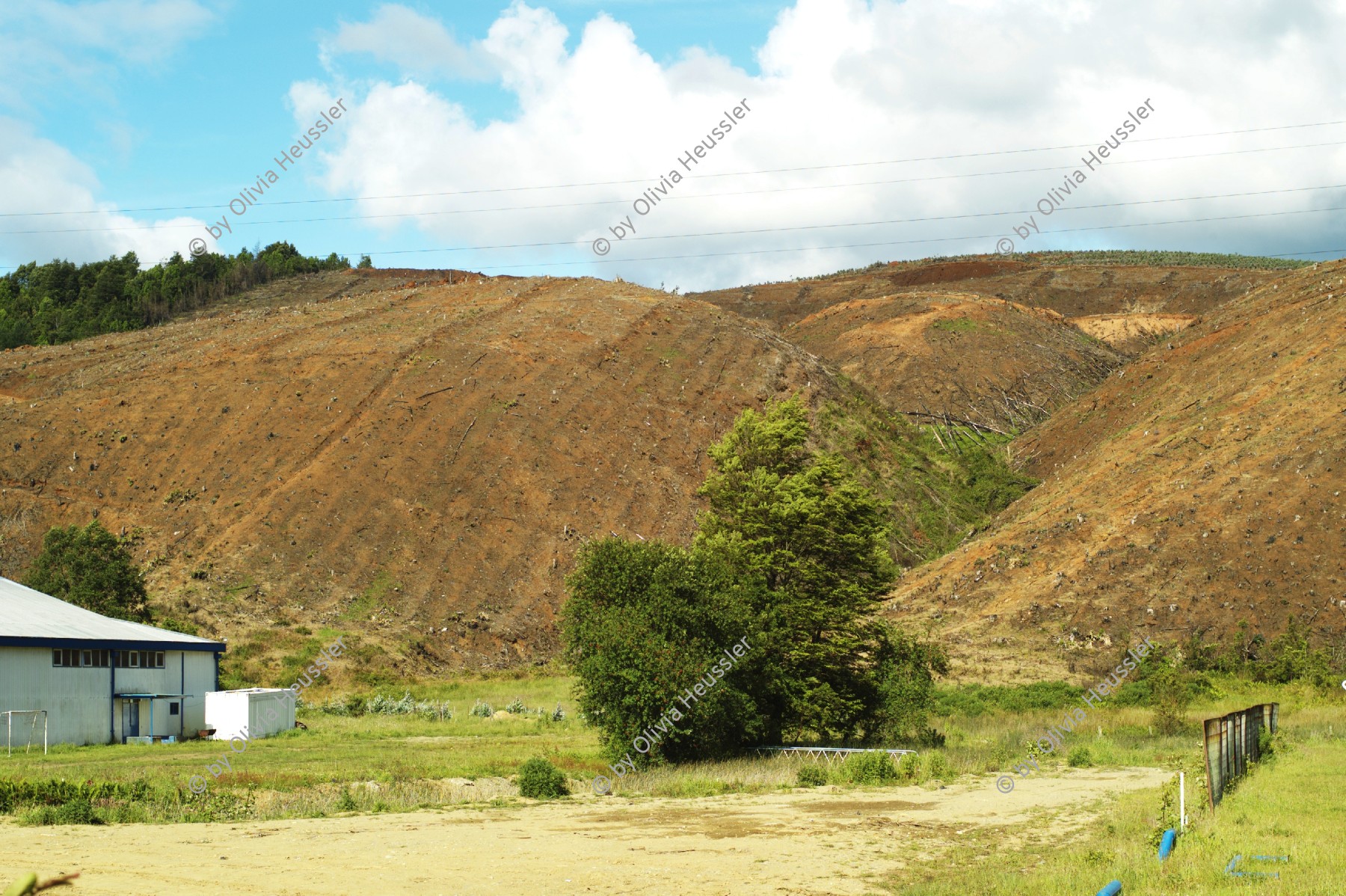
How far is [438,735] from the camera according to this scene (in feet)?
122

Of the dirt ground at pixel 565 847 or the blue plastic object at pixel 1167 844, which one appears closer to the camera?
the dirt ground at pixel 565 847

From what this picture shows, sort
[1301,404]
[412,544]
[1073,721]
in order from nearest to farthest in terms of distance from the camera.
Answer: [1073,721] < [1301,404] < [412,544]

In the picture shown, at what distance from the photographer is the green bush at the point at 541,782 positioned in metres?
24.6

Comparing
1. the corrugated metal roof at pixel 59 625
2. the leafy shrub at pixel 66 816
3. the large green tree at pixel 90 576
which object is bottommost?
the leafy shrub at pixel 66 816

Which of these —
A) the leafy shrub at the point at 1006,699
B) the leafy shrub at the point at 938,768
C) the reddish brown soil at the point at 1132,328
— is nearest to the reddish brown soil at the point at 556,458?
the leafy shrub at the point at 1006,699

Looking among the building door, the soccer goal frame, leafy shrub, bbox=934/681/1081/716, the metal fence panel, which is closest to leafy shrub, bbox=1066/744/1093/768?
the metal fence panel

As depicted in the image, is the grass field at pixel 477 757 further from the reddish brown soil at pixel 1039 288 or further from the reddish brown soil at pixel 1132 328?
the reddish brown soil at pixel 1039 288

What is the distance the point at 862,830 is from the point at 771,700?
14.1 m

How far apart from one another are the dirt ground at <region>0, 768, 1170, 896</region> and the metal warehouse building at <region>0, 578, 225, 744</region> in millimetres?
17148

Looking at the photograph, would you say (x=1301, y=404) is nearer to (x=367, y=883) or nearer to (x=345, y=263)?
(x=367, y=883)

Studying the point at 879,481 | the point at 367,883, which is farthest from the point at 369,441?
the point at 367,883

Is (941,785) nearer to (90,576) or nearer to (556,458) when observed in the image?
(90,576)

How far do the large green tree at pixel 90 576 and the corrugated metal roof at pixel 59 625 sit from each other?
6790mm

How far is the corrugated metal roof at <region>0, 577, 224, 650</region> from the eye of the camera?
115 ft
